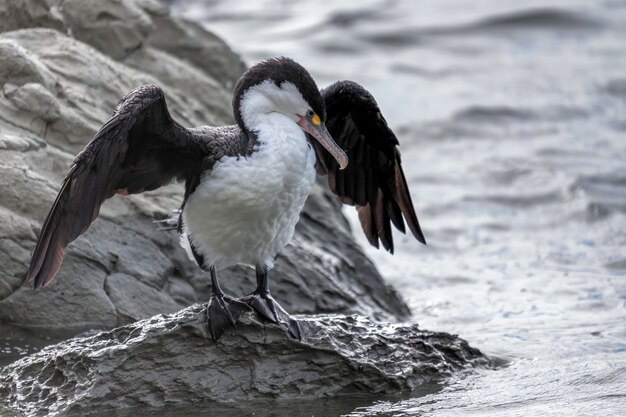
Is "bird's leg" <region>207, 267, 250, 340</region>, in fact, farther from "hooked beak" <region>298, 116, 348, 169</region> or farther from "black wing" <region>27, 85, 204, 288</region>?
"hooked beak" <region>298, 116, 348, 169</region>

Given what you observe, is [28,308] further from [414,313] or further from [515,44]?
[515,44]

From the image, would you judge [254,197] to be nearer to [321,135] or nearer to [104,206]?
[321,135]

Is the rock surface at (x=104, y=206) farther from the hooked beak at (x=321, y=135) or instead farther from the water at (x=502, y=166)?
the hooked beak at (x=321, y=135)

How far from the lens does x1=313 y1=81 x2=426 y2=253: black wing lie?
6.76 meters

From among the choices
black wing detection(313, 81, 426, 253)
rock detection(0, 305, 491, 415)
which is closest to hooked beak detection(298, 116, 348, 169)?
black wing detection(313, 81, 426, 253)

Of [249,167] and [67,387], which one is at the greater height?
[249,167]

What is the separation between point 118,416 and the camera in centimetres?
582

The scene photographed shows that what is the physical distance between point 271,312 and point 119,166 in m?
1.05

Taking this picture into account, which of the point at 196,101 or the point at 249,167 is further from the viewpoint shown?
the point at 196,101

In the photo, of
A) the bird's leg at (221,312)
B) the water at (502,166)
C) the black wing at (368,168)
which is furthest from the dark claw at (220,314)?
the black wing at (368,168)

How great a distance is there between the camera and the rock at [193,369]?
592 centimetres

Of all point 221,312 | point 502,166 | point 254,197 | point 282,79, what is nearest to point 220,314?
point 221,312

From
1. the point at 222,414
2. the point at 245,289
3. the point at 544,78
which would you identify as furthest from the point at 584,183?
the point at 222,414

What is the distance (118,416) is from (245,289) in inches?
76.0
